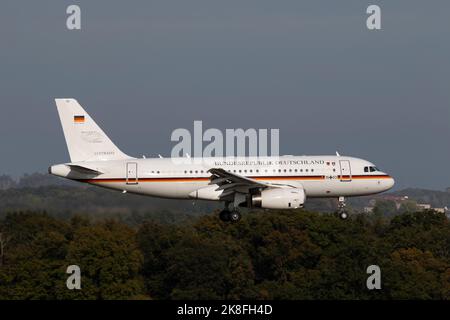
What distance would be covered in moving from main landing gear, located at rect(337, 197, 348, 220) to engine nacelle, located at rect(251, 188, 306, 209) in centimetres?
285

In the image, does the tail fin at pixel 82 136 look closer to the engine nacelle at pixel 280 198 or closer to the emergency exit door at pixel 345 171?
the engine nacelle at pixel 280 198

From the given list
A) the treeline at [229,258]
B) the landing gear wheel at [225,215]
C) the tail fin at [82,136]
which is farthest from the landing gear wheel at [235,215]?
the treeline at [229,258]

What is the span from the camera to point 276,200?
2657 inches

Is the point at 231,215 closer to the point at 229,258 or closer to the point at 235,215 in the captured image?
the point at 235,215

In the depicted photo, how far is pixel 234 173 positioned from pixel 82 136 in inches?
434

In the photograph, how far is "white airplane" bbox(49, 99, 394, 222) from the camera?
225 ft

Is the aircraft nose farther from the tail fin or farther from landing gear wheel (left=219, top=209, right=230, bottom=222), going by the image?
the tail fin

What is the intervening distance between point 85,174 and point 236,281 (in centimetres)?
5026

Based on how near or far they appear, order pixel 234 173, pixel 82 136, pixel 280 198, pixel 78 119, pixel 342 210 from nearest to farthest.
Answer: pixel 280 198 → pixel 234 173 → pixel 342 210 → pixel 82 136 → pixel 78 119

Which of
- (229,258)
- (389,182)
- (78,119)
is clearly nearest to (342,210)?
(389,182)

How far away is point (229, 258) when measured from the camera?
121m

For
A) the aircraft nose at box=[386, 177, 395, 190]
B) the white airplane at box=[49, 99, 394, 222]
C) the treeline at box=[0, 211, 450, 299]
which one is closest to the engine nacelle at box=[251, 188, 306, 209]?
the white airplane at box=[49, 99, 394, 222]

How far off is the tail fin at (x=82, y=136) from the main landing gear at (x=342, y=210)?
14.3 meters

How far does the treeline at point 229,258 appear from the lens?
102 meters
